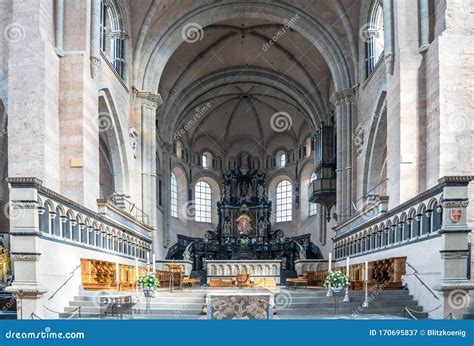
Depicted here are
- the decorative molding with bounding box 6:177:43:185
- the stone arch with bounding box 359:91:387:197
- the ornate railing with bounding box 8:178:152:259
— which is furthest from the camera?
the stone arch with bounding box 359:91:387:197

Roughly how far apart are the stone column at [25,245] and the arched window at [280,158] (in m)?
32.2

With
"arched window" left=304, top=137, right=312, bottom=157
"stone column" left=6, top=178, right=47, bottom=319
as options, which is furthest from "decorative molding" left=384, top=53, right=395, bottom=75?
"arched window" left=304, top=137, right=312, bottom=157

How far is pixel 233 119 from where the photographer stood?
1671 inches

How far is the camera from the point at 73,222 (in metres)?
14.0

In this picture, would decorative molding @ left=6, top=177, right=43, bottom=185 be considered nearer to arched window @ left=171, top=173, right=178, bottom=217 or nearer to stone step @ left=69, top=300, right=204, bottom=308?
stone step @ left=69, top=300, right=204, bottom=308

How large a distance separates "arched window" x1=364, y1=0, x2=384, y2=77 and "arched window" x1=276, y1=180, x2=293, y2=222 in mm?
19331

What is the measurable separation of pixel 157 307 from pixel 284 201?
3008cm

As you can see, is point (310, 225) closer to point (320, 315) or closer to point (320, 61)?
point (320, 61)

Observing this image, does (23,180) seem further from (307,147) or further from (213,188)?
(213,188)

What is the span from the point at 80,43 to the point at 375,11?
12.3 meters

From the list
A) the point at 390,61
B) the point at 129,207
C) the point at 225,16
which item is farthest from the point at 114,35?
the point at 390,61

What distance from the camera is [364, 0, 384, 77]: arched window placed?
75.9 feet

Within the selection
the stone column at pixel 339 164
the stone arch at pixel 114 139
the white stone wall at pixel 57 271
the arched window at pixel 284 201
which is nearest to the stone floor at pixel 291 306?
the white stone wall at pixel 57 271
